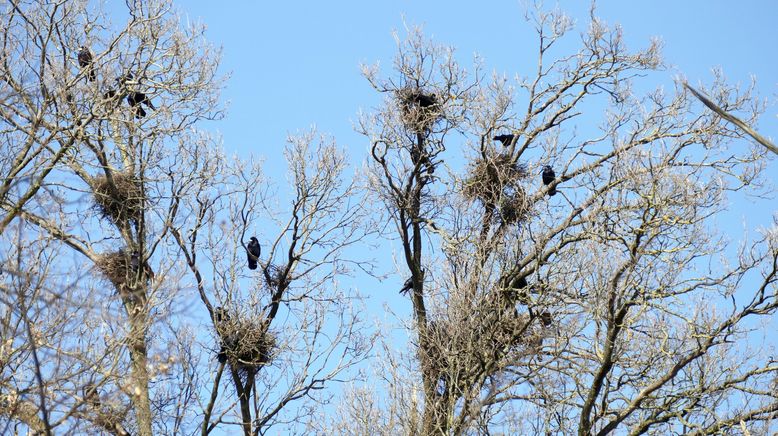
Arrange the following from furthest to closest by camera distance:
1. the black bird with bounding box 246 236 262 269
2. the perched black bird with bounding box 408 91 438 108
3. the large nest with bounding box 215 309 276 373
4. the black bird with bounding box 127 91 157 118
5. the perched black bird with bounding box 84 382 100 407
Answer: the perched black bird with bounding box 408 91 438 108, the black bird with bounding box 246 236 262 269, the large nest with bounding box 215 309 276 373, the black bird with bounding box 127 91 157 118, the perched black bird with bounding box 84 382 100 407

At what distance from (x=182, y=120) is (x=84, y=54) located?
1524mm

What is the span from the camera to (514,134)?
16125 mm

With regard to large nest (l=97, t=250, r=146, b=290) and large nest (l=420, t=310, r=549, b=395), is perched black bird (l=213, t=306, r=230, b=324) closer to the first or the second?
large nest (l=97, t=250, r=146, b=290)

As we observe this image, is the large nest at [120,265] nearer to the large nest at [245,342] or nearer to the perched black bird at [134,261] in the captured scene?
the perched black bird at [134,261]

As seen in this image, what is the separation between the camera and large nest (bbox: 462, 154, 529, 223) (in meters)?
15.1

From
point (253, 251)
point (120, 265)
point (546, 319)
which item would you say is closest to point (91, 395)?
point (546, 319)

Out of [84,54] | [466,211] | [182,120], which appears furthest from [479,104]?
[84,54]

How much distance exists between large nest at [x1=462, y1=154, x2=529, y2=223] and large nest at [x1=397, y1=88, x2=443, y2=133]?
1.07 meters

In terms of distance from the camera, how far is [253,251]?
1628cm

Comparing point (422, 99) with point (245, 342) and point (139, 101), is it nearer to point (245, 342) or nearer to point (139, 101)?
point (139, 101)

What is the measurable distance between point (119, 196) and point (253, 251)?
194 cm

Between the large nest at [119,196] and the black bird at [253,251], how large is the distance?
1.53m

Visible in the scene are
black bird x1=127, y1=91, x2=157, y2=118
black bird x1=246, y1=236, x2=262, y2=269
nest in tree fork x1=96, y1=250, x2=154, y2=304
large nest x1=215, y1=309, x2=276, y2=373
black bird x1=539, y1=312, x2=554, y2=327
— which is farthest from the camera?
black bird x1=246, y1=236, x2=262, y2=269

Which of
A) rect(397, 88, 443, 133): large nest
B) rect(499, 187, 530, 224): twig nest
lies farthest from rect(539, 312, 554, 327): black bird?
rect(397, 88, 443, 133): large nest
